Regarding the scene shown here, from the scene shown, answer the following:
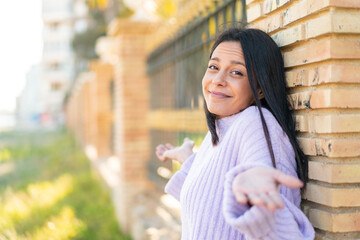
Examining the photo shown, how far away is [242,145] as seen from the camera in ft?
5.29

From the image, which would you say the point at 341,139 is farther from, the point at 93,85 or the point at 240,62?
the point at 93,85

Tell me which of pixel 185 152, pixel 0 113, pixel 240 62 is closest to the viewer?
pixel 240 62

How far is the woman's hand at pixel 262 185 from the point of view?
1.26 meters

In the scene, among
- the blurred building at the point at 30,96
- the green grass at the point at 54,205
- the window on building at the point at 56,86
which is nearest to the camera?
the green grass at the point at 54,205

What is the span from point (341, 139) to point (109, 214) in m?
5.13

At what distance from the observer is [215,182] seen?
1673 mm

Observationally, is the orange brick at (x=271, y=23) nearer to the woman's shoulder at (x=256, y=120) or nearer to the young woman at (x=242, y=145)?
→ the young woman at (x=242, y=145)

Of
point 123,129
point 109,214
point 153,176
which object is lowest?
point 109,214

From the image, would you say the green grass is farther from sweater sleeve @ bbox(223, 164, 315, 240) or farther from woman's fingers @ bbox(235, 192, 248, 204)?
woman's fingers @ bbox(235, 192, 248, 204)

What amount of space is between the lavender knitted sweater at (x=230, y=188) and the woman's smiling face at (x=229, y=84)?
0.06 metres

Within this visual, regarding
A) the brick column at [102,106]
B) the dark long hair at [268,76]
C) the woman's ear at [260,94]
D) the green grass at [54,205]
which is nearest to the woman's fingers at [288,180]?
the dark long hair at [268,76]

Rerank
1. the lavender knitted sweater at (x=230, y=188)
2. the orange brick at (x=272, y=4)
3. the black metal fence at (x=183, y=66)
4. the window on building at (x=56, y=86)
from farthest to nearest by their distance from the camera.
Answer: the window on building at (x=56, y=86) < the black metal fence at (x=183, y=66) < the orange brick at (x=272, y=4) < the lavender knitted sweater at (x=230, y=188)

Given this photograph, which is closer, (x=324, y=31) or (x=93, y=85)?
(x=324, y=31)

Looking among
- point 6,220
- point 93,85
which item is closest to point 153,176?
point 6,220
